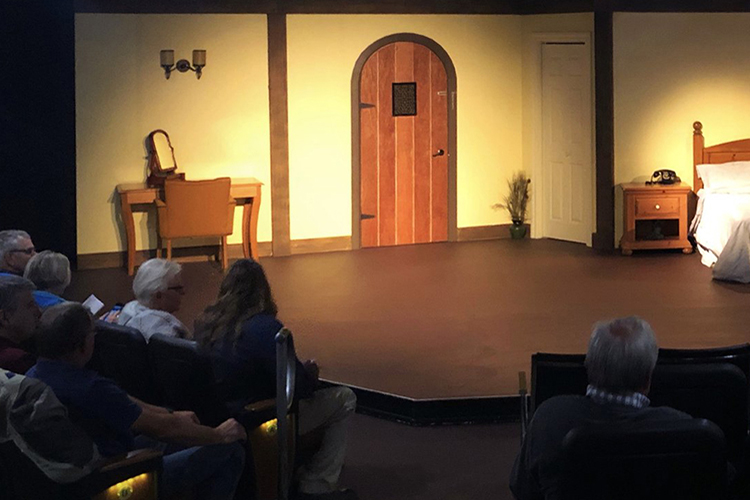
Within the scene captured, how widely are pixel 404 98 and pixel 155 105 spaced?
2.31 metres

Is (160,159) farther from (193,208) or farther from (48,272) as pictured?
(48,272)

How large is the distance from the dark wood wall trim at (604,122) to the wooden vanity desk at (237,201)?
3.03m

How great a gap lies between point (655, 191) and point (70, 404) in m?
7.89

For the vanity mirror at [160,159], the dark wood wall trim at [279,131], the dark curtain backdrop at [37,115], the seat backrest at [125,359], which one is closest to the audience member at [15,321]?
the seat backrest at [125,359]

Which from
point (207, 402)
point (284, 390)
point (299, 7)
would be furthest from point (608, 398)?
point (299, 7)

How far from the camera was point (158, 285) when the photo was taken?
525 cm

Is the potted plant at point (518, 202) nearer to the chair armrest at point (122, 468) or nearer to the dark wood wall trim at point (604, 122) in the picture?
the dark wood wall trim at point (604, 122)

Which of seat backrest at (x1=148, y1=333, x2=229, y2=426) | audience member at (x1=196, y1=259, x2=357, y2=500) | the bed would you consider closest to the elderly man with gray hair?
seat backrest at (x1=148, y1=333, x2=229, y2=426)

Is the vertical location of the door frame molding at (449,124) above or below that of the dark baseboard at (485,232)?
above

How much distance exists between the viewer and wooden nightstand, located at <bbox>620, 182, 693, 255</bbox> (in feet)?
36.0

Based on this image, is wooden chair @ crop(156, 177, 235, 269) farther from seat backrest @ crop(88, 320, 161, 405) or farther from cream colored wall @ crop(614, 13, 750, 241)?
seat backrest @ crop(88, 320, 161, 405)

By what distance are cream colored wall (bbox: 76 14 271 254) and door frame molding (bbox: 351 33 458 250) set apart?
0.85 m

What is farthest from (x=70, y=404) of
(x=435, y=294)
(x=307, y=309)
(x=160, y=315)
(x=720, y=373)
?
(x=435, y=294)

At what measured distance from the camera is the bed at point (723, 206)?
381 inches
